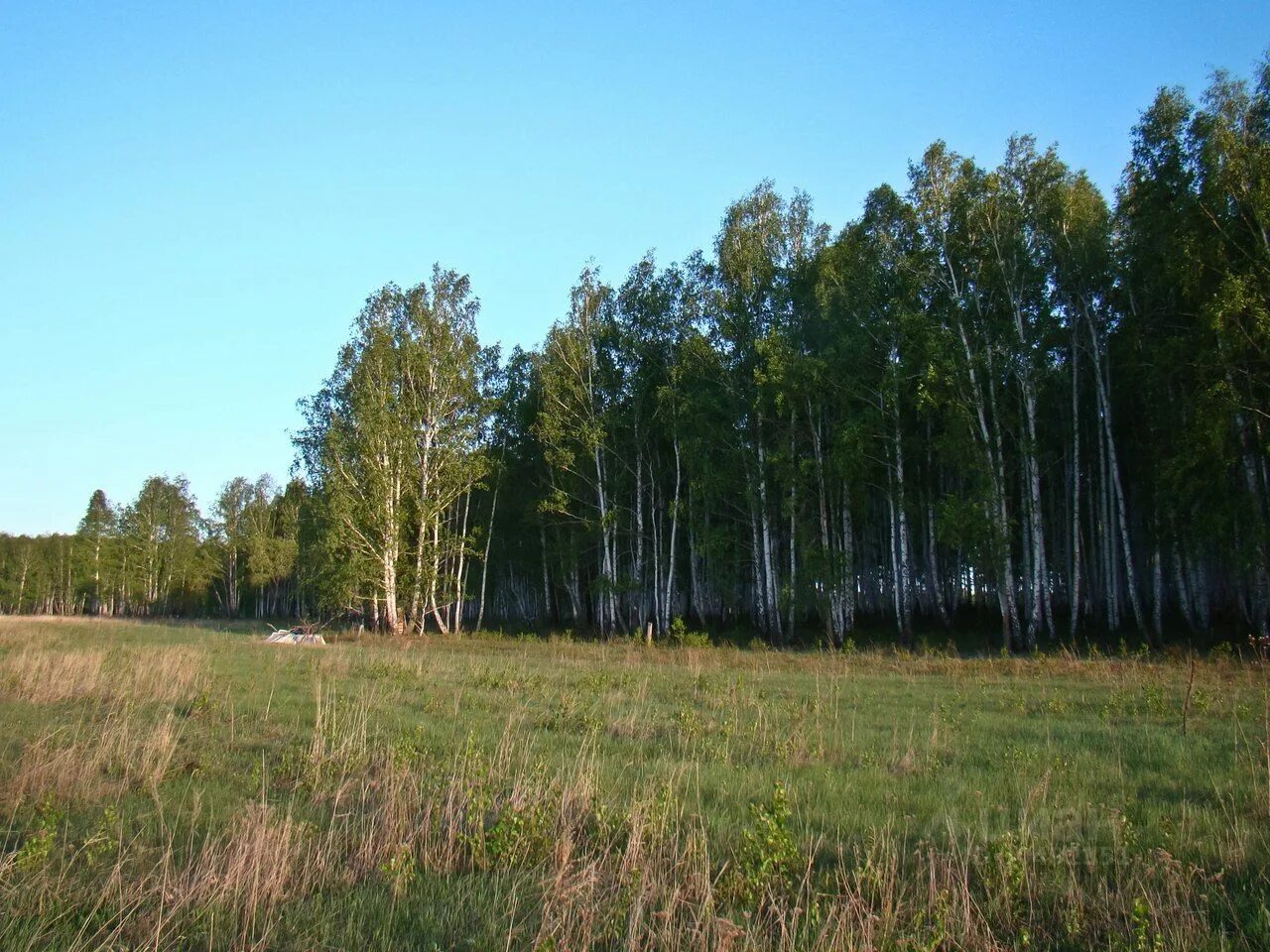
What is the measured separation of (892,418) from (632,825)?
24.7 m

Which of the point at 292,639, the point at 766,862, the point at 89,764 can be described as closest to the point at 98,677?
the point at 89,764

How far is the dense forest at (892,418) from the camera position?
69.5 feet

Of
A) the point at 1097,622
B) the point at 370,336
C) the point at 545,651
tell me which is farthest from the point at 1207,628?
the point at 370,336

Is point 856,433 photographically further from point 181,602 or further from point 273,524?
point 181,602

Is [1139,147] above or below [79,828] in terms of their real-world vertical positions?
above

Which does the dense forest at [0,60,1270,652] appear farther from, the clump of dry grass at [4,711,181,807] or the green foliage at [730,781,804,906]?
the clump of dry grass at [4,711,181,807]

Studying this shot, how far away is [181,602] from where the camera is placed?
8225 cm

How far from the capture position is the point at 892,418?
92.8 ft

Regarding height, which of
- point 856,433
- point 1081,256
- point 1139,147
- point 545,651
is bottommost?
point 545,651

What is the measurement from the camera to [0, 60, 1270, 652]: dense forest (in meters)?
21.2

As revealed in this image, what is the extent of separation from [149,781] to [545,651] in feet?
61.1

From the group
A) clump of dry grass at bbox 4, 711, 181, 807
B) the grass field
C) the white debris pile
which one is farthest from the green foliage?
the white debris pile

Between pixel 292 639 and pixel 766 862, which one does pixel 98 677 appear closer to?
pixel 766 862

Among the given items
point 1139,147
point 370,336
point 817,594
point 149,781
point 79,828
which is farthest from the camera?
point 370,336
